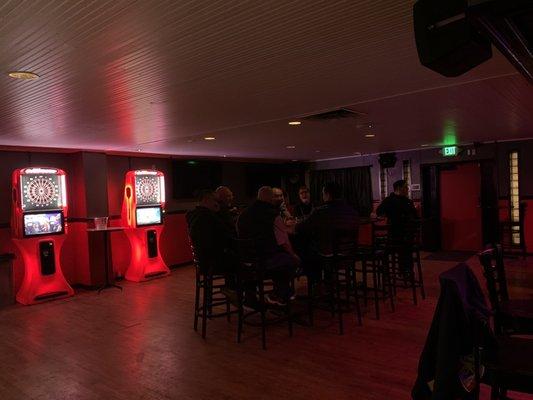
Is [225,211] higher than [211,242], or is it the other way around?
[225,211]

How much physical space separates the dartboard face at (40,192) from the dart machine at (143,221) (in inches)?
46.2

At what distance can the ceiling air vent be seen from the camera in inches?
173

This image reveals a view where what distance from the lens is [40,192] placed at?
5.67 meters

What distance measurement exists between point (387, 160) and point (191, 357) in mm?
7034

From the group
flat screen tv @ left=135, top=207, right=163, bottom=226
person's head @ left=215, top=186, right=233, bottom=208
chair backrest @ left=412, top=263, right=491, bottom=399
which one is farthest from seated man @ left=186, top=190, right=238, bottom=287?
flat screen tv @ left=135, top=207, right=163, bottom=226

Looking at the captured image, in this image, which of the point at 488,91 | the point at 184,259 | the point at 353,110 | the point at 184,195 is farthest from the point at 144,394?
the point at 184,195

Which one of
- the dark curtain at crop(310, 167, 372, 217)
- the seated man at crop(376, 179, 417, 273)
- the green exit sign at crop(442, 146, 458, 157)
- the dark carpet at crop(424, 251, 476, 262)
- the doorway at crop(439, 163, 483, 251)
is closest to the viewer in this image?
the seated man at crop(376, 179, 417, 273)

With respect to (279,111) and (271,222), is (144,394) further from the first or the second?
(279,111)

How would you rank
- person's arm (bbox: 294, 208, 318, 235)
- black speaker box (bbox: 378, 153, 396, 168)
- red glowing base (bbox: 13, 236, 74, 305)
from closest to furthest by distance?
person's arm (bbox: 294, 208, 318, 235) → red glowing base (bbox: 13, 236, 74, 305) → black speaker box (bbox: 378, 153, 396, 168)

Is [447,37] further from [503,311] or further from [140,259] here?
[140,259]

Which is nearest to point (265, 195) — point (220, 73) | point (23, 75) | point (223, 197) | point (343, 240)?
point (223, 197)

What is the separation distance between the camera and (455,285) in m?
1.62

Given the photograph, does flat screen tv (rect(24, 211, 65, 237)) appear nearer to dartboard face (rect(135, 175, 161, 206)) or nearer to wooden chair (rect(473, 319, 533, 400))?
dartboard face (rect(135, 175, 161, 206))

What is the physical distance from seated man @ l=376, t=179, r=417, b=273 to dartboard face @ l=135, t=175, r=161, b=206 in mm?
3833
